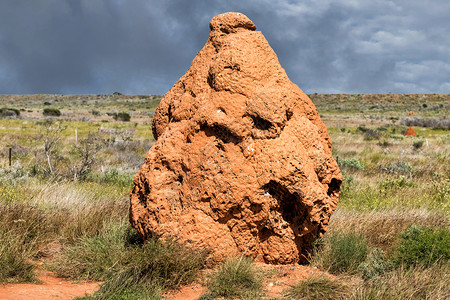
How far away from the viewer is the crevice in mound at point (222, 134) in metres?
4.22

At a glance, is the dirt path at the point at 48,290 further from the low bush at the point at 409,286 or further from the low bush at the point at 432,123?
the low bush at the point at 432,123

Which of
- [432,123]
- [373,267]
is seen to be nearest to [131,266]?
[373,267]

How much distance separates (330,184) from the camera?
4.70 m

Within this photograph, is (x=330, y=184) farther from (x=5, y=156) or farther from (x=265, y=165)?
(x=5, y=156)

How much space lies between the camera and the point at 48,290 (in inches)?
154

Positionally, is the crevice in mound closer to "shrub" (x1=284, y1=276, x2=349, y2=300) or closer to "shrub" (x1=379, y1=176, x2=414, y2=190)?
"shrub" (x1=284, y1=276, x2=349, y2=300)

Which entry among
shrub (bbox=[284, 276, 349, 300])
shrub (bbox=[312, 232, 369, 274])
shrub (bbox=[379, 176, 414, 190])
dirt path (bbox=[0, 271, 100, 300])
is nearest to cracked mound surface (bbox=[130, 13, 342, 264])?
shrub (bbox=[312, 232, 369, 274])

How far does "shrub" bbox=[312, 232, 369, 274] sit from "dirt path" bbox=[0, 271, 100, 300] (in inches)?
95.5

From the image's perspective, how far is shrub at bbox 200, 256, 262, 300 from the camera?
3758mm

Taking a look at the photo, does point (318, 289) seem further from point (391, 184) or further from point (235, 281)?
point (391, 184)

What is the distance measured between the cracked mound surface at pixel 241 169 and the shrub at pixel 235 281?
23 centimetres

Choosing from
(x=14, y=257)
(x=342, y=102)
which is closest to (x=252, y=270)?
(x=14, y=257)

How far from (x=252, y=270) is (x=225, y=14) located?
2942 millimetres

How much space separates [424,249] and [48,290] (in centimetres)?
391
